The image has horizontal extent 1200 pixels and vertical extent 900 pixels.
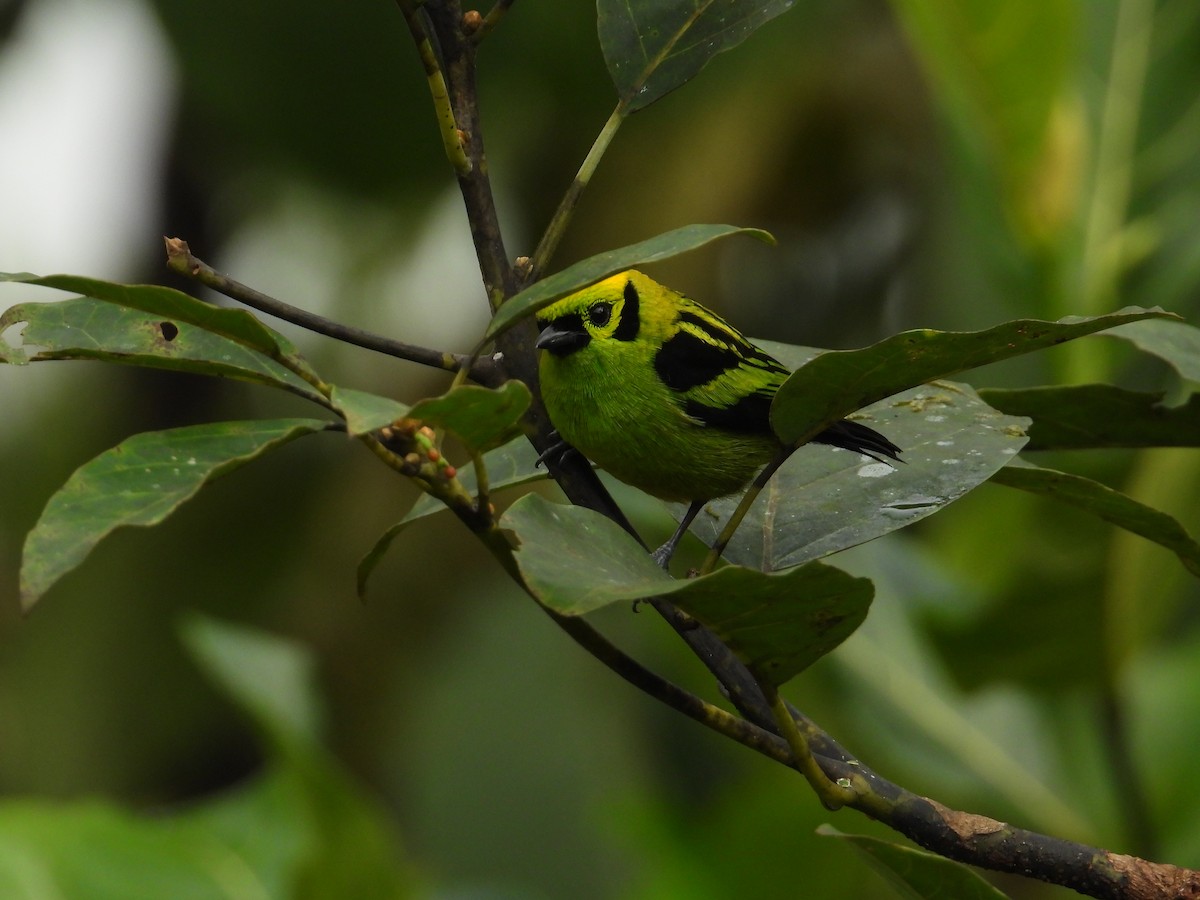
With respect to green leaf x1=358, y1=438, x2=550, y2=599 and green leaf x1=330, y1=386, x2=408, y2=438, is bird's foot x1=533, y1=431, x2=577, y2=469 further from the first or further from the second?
green leaf x1=330, y1=386, x2=408, y2=438

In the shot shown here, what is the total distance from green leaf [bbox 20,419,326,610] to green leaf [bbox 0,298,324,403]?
50 millimetres

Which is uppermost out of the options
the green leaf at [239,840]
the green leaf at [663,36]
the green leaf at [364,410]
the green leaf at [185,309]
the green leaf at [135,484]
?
the green leaf at [663,36]

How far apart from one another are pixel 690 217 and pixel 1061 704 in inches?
82.7

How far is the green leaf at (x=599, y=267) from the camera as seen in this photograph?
0.92m

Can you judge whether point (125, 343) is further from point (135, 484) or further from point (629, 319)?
point (629, 319)

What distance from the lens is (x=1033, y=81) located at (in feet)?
8.57

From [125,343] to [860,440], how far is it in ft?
2.90

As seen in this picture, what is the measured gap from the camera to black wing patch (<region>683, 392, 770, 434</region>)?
198 cm

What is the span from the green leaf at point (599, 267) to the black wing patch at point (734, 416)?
40.1 inches

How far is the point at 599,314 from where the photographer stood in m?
2.19

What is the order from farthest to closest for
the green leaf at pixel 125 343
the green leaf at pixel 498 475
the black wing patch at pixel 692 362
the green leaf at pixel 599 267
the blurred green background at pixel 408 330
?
the blurred green background at pixel 408 330 → the black wing patch at pixel 692 362 → the green leaf at pixel 498 475 → the green leaf at pixel 125 343 → the green leaf at pixel 599 267

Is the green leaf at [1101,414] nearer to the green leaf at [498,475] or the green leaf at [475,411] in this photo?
the green leaf at [498,475]

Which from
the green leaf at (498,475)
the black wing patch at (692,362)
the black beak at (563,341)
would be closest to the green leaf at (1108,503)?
the green leaf at (498,475)

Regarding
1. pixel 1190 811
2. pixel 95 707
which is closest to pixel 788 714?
pixel 1190 811
